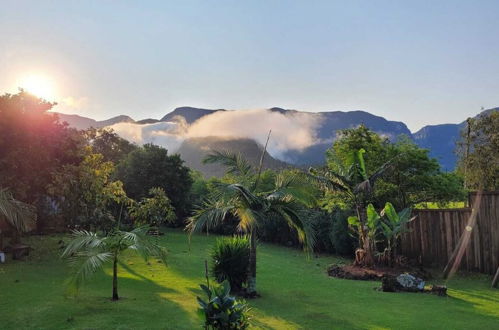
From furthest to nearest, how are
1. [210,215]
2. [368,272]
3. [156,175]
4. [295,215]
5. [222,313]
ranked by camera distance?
[156,175]
[368,272]
[295,215]
[210,215]
[222,313]

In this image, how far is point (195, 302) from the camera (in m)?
9.51

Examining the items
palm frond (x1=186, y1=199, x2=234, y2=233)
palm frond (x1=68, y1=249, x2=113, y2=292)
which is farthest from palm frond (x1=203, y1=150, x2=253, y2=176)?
palm frond (x1=68, y1=249, x2=113, y2=292)

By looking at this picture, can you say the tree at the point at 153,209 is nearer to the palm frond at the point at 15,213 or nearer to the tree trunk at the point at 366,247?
the palm frond at the point at 15,213

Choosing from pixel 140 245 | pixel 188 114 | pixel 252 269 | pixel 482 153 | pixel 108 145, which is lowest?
pixel 252 269

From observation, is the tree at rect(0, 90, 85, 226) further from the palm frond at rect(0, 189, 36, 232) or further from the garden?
the palm frond at rect(0, 189, 36, 232)

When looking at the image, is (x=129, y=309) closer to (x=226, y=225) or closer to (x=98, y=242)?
(x=98, y=242)

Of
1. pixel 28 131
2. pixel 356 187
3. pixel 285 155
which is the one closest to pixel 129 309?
pixel 356 187

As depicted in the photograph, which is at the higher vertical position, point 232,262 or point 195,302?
point 232,262

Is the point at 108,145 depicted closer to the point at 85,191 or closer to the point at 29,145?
the point at 85,191

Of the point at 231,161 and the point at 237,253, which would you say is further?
the point at 231,161

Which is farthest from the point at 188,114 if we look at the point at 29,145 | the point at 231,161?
the point at 231,161

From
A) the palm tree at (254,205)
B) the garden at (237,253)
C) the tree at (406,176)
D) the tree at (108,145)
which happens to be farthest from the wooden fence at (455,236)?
the tree at (108,145)

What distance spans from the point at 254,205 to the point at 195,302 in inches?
98.9

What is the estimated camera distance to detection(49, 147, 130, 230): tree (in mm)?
16547
